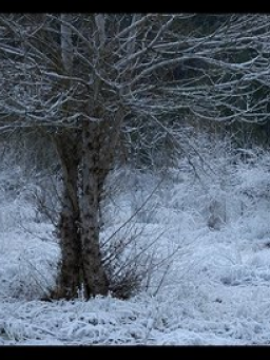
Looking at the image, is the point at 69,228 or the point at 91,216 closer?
the point at 91,216

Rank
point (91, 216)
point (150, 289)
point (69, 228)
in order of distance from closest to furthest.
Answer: point (91, 216), point (69, 228), point (150, 289)

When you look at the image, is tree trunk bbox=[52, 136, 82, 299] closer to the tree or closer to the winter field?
the tree

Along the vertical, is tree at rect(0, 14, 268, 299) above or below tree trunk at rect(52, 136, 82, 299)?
above

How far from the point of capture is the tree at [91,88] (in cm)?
702

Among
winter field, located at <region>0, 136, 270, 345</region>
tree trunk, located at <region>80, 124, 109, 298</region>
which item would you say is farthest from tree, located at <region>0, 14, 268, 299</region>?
winter field, located at <region>0, 136, 270, 345</region>

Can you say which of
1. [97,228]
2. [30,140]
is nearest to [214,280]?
[97,228]

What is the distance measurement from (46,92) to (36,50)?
1.60 feet

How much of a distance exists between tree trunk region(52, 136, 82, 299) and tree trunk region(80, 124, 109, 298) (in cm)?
14

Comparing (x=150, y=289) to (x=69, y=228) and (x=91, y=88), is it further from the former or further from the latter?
(x=91, y=88)

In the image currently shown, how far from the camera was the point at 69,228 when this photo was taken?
807 cm

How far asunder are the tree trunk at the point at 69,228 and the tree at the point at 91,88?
12 millimetres

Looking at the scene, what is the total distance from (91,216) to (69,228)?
0.40 meters

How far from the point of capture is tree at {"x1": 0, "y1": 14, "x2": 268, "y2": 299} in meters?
7.02

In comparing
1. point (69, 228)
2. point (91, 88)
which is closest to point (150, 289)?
point (69, 228)
